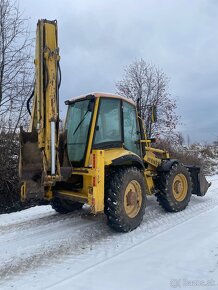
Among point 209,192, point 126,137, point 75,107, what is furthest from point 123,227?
point 209,192

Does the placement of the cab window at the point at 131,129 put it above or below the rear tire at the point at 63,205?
above

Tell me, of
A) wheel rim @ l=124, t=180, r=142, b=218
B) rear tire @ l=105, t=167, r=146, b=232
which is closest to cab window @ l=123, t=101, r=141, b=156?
rear tire @ l=105, t=167, r=146, b=232

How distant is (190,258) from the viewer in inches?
200

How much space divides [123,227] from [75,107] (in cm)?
252

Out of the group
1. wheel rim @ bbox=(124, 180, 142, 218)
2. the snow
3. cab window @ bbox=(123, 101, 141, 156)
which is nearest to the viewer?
the snow

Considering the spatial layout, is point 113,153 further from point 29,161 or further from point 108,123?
point 29,161

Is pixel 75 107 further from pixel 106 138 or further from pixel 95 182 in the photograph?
pixel 95 182

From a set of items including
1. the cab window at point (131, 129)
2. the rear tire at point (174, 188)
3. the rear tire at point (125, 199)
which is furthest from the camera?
the rear tire at point (174, 188)

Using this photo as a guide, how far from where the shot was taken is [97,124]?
6945 millimetres

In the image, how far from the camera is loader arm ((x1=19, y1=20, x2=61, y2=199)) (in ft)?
20.8

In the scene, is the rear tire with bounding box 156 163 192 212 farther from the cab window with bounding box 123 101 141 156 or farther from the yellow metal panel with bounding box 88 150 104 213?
the yellow metal panel with bounding box 88 150 104 213

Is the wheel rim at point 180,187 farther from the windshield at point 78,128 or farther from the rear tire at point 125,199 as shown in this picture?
the windshield at point 78,128

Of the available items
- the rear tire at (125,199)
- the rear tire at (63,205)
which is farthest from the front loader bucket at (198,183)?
the rear tire at (63,205)

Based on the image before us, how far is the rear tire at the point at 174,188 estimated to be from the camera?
26.2 ft
